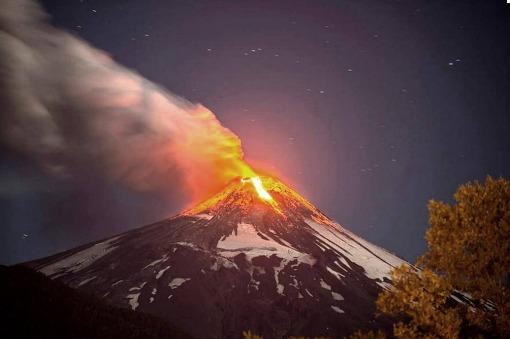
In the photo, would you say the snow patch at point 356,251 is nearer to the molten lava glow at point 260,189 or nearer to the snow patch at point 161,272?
the molten lava glow at point 260,189

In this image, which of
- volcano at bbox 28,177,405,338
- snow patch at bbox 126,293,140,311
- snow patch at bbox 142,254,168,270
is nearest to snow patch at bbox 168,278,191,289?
volcano at bbox 28,177,405,338

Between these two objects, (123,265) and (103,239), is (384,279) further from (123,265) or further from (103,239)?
(103,239)

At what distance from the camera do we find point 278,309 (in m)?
68.2

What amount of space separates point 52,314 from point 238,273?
224 feet

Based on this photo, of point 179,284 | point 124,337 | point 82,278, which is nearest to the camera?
point 124,337

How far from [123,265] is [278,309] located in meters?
43.8

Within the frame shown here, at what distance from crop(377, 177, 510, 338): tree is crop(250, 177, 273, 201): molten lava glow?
141393mm

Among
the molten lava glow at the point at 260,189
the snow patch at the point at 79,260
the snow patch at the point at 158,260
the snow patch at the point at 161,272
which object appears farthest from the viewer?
the molten lava glow at the point at 260,189

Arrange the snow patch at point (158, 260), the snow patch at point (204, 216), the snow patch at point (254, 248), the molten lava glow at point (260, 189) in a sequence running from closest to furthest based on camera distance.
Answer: the snow patch at point (158, 260) < the snow patch at point (254, 248) < the snow patch at point (204, 216) < the molten lava glow at point (260, 189)

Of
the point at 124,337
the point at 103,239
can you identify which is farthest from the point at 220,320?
the point at 103,239

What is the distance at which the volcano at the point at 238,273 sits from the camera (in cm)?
6481

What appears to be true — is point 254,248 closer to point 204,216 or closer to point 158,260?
point 158,260

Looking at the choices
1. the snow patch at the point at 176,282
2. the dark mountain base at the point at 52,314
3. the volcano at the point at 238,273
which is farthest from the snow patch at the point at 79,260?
the dark mountain base at the point at 52,314

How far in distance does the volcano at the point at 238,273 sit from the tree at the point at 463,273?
5425cm
